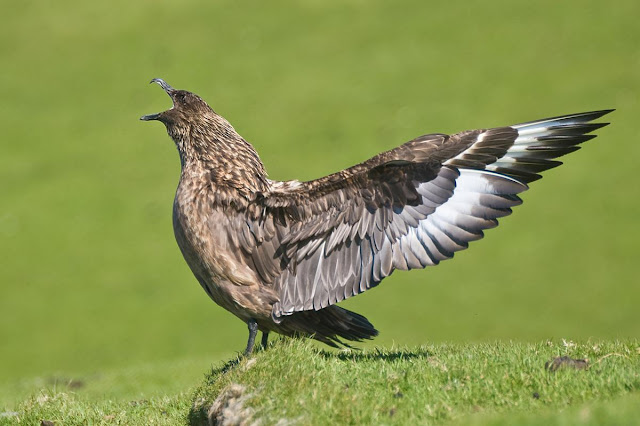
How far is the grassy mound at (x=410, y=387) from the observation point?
4934mm

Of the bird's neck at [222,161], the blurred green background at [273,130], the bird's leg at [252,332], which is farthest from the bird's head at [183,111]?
the blurred green background at [273,130]

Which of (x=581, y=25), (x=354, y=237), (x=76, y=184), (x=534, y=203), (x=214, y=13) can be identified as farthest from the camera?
(x=214, y=13)

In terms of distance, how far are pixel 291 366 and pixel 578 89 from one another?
16.3 m

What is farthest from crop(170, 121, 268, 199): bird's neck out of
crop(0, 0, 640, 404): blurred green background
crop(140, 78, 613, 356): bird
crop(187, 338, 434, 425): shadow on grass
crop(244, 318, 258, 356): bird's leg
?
crop(0, 0, 640, 404): blurred green background

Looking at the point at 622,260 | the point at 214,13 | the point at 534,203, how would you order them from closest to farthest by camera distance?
the point at 622,260, the point at 534,203, the point at 214,13

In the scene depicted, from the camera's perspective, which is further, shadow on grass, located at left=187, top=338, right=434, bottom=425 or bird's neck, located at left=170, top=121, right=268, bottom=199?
bird's neck, located at left=170, top=121, right=268, bottom=199

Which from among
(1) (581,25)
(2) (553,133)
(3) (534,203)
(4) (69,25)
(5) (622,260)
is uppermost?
(1) (581,25)

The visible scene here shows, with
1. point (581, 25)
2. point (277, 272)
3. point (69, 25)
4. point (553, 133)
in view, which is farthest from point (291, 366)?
point (69, 25)

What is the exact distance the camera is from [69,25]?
23938 millimetres

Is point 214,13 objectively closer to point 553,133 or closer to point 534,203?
point 534,203

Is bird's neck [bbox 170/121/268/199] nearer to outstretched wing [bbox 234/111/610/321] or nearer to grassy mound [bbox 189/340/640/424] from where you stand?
outstretched wing [bbox 234/111/610/321]

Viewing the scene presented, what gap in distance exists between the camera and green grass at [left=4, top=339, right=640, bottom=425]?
4.88 meters

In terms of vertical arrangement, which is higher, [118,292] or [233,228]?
[118,292]

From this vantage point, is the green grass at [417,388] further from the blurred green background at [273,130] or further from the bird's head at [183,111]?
the blurred green background at [273,130]
